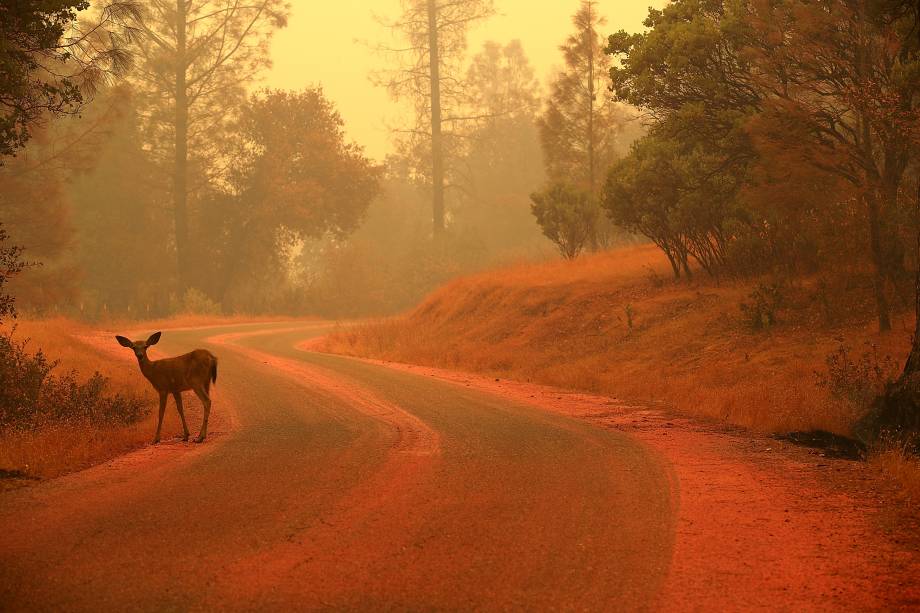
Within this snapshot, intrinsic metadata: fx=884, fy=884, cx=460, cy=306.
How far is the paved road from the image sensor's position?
5.60m

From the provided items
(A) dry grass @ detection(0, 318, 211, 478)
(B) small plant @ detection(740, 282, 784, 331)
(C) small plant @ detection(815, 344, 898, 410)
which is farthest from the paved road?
(B) small plant @ detection(740, 282, 784, 331)

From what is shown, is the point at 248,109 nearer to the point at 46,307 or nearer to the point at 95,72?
the point at 46,307

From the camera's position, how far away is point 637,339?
21047 millimetres

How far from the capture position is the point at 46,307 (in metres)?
40.1

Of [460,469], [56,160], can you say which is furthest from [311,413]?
[56,160]

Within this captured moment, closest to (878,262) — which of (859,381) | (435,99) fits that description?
(859,381)

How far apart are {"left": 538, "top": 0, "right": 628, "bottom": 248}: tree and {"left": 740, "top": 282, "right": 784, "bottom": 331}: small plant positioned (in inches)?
630

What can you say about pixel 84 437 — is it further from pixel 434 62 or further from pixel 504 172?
pixel 504 172

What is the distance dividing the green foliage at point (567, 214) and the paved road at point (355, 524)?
2236cm

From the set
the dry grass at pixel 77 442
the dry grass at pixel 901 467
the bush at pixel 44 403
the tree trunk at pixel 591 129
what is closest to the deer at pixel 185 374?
the dry grass at pixel 77 442

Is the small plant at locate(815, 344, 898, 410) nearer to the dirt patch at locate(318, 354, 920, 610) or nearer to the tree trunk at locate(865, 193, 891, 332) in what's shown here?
the dirt patch at locate(318, 354, 920, 610)

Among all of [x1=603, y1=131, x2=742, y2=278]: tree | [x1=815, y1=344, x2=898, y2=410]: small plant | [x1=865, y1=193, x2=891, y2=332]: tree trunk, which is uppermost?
[x1=603, y1=131, x2=742, y2=278]: tree

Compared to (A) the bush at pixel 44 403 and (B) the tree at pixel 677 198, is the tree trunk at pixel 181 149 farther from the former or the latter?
(A) the bush at pixel 44 403

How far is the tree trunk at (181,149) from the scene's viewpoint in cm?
5069
